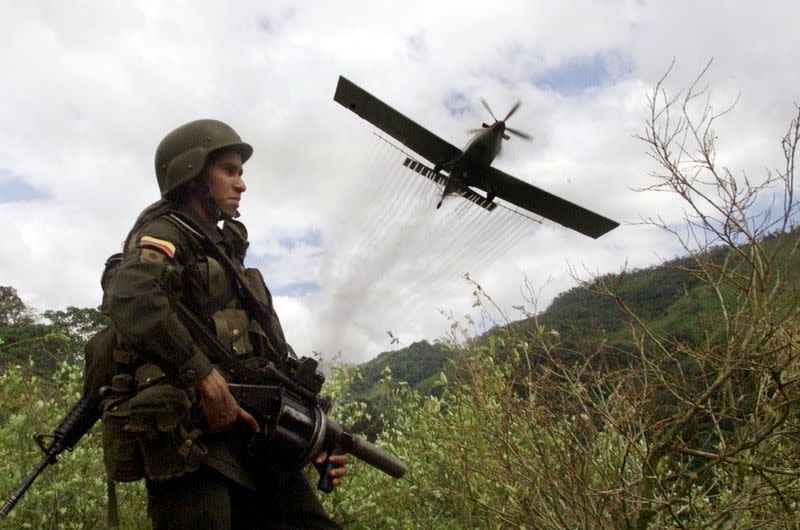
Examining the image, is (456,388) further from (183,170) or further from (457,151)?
(457,151)

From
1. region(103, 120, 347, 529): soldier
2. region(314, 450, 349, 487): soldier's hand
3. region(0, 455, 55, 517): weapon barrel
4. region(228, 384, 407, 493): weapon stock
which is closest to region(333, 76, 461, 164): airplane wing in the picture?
region(103, 120, 347, 529): soldier

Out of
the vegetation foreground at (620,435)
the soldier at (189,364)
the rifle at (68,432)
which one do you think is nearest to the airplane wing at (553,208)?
the vegetation foreground at (620,435)

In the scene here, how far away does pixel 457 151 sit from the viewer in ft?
51.2

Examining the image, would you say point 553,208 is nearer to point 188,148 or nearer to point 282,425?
point 188,148

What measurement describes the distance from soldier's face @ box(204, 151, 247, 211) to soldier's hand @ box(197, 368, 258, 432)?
39.5 inches

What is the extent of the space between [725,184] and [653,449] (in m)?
1.85

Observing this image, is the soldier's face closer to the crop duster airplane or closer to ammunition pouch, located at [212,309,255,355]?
ammunition pouch, located at [212,309,255,355]

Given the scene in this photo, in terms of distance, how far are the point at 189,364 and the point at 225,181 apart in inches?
45.3

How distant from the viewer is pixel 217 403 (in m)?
2.79

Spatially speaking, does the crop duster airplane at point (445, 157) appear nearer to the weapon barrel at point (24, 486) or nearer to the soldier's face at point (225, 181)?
the soldier's face at point (225, 181)

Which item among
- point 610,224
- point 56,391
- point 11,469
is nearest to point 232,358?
point 11,469

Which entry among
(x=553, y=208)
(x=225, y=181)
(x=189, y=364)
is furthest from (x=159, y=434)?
(x=553, y=208)

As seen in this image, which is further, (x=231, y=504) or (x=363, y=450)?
(x=363, y=450)

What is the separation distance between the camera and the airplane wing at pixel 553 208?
16.5 m
